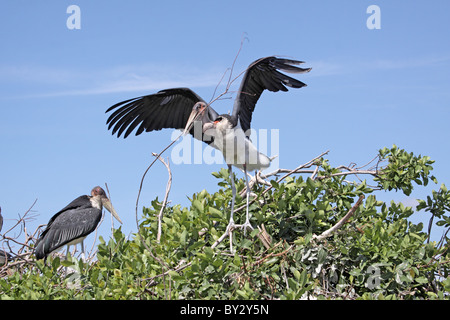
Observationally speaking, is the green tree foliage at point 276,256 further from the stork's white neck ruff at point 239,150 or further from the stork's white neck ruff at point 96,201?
the stork's white neck ruff at point 96,201

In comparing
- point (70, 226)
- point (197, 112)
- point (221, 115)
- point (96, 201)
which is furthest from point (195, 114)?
point (96, 201)

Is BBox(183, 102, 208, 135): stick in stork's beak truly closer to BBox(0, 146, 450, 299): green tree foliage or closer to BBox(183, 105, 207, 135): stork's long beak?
BBox(183, 105, 207, 135): stork's long beak

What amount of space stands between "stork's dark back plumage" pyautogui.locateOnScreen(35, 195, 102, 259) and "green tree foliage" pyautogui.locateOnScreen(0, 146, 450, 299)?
2047 mm

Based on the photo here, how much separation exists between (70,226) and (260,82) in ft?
11.7

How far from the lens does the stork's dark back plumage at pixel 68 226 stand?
7.10m

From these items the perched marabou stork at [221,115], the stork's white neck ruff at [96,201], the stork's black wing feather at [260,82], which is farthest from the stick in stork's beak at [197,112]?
the stork's white neck ruff at [96,201]

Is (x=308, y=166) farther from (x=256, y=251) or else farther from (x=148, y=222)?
(x=148, y=222)

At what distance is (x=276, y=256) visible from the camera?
4391 mm

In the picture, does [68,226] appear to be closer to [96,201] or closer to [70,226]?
[70,226]

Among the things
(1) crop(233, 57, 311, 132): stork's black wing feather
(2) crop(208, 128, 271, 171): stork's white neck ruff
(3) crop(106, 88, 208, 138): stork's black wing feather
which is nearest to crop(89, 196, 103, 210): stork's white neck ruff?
(3) crop(106, 88, 208, 138): stork's black wing feather

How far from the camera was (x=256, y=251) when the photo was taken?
15.7 feet

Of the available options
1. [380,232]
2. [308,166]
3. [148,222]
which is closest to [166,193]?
[148,222]
